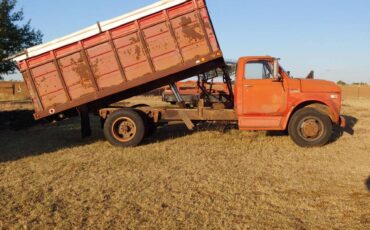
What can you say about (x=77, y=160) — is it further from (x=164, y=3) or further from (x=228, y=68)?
(x=228, y=68)

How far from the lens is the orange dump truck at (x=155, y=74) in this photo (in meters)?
9.48

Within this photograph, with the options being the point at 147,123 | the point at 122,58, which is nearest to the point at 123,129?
the point at 147,123

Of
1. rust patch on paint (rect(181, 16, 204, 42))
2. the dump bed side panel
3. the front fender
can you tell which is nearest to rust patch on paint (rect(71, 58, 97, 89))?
the dump bed side panel

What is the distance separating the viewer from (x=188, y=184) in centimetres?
655

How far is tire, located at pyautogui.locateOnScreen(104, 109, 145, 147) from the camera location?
10.1 m

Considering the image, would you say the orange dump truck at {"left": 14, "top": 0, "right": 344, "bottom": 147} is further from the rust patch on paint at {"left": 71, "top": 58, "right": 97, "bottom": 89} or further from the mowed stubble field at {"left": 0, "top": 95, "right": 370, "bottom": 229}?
the mowed stubble field at {"left": 0, "top": 95, "right": 370, "bottom": 229}

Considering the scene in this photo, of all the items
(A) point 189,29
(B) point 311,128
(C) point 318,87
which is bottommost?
(B) point 311,128

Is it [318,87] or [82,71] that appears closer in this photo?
[82,71]

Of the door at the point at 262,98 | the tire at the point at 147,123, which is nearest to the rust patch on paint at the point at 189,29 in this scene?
the door at the point at 262,98

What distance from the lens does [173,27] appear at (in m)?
9.45

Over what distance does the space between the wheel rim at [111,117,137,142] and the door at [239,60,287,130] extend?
2621 mm

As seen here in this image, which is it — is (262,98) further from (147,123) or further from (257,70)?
(147,123)

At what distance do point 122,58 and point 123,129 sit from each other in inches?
68.6

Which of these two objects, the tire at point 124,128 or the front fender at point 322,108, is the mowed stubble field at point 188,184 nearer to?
the tire at point 124,128
